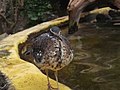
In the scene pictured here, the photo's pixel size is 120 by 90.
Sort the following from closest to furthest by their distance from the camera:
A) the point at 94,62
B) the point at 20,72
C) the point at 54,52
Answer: the point at 54,52, the point at 20,72, the point at 94,62

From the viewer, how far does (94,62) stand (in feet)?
22.5

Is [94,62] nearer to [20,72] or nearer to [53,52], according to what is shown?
[20,72]

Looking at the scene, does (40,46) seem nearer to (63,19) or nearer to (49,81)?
(49,81)

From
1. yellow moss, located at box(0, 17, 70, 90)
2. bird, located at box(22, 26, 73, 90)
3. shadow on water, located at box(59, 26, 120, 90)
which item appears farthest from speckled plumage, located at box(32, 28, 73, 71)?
shadow on water, located at box(59, 26, 120, 90)

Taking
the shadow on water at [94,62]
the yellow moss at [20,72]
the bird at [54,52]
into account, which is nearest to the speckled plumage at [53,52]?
the bird at [54,52]

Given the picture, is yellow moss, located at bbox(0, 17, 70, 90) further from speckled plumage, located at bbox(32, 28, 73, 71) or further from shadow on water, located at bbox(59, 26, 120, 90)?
shadow on water, located at bbox(59, 26, 120, 90)

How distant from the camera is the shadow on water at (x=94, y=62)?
5.77 meters

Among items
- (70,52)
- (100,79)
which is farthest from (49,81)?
(100,79)

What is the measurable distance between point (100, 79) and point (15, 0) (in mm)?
5687

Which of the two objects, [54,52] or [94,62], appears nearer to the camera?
[54,52]

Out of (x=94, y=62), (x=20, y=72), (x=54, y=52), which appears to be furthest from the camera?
(x=94, y=62)

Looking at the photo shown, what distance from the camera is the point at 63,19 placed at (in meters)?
10.6

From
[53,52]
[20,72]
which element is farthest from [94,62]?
[53,52]

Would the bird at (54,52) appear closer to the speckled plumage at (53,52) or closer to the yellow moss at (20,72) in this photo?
the speckled plumage at (53,52)
